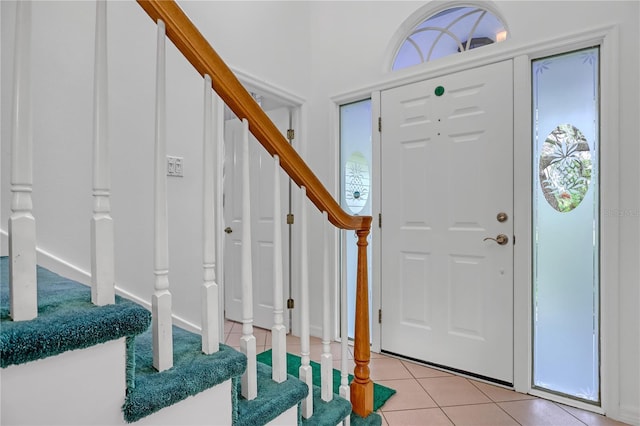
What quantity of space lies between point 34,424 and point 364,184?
8.11 feet

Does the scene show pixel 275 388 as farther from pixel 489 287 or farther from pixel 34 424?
pixel 489 287

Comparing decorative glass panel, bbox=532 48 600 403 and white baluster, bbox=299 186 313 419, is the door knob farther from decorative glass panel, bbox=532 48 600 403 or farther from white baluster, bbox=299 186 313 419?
white baluster, bbox=299 186 313 419

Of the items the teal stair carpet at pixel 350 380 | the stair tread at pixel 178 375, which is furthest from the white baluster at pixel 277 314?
the teal stair carpet at pixel 350 380

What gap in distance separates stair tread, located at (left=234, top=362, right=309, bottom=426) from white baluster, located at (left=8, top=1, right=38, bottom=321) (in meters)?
0.55

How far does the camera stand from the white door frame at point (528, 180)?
71.2 inches

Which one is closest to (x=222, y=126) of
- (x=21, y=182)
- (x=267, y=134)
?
(x=267, y=134)

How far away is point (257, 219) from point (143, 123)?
4.88ft

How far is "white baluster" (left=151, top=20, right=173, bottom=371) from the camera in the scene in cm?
80

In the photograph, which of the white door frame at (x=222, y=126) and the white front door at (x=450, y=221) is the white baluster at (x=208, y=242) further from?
the white front door at (x=450, y=221)

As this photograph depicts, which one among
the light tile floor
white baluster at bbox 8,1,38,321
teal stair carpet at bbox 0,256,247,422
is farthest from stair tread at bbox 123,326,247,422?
the light tile floor

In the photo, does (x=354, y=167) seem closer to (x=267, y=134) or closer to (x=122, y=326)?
(x=267, y=134)

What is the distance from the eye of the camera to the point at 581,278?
1.94m

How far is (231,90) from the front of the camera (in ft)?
3.18

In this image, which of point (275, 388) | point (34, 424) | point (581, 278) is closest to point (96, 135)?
point (34, 424)
